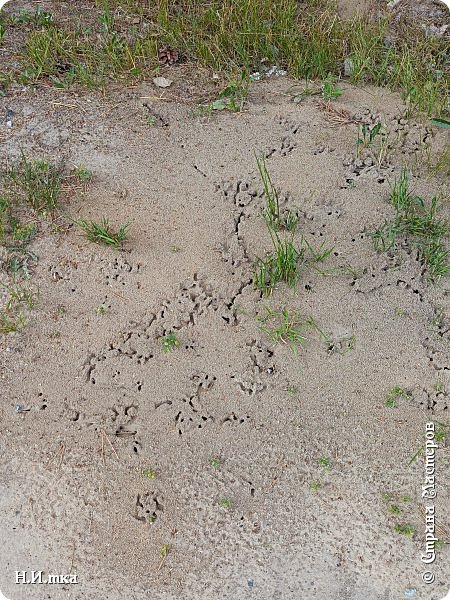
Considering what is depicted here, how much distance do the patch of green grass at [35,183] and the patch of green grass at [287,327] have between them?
1.19 metres

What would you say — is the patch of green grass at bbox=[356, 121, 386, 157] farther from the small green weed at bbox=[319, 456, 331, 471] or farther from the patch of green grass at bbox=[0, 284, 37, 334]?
the patch of green grass at bbox=[0, 284, 37, 334]

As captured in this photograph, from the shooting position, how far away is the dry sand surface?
2.27 meters

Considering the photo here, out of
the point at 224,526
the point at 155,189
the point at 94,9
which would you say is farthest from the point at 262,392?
the point at 94,9

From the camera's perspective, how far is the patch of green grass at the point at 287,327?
262 centimetres

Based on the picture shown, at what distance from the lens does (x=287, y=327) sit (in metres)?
2.64

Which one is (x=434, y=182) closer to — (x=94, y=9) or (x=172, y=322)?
(x=172, y=322)

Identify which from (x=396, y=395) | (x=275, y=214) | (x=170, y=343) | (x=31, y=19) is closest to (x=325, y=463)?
(x=396, y=395)

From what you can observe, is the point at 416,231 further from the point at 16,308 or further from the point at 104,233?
the point at 16,308

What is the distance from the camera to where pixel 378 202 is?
2973 millimetres

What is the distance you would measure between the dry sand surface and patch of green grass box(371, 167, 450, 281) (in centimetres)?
6

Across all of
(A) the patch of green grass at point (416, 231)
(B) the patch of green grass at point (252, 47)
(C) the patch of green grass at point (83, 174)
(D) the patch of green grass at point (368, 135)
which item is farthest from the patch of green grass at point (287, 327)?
(B) the patch of green grass at point (252, 47)

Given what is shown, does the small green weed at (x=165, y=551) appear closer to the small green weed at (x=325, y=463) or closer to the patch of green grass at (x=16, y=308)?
the small green weed at (x=325, y=463)

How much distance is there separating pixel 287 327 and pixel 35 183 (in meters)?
1.45

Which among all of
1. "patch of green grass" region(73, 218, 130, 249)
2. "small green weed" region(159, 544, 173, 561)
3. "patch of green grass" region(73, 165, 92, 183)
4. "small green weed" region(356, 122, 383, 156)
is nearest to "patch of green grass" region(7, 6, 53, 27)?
"patch of green grass" region(73, 165, 92, 183)
